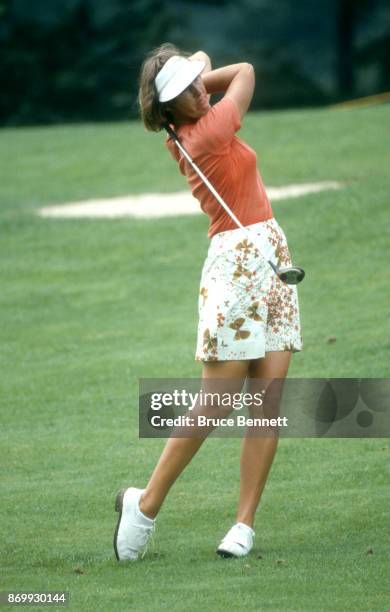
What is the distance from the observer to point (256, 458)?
512 cm

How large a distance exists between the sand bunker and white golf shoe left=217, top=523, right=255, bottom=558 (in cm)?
984

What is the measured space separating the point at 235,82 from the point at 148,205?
35.4 ft

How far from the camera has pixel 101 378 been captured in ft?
28.9

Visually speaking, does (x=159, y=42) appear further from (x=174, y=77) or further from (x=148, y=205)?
(x=174, y=77)

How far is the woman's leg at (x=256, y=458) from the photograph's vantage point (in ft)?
16.6

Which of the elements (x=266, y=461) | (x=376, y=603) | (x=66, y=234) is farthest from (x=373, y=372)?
(x=66, y=234)

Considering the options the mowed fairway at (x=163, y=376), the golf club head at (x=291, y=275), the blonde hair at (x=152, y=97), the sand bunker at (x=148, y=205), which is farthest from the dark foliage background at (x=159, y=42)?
the golf club head at (x=291, y=275)

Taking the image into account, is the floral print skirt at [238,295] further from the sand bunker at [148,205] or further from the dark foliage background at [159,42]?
the dark foliage background at [159,42]

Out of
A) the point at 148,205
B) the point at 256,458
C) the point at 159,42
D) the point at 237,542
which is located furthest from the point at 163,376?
the point at 159,42

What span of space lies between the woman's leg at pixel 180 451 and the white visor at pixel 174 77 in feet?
3.33

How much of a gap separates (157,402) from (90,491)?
1.78 metres

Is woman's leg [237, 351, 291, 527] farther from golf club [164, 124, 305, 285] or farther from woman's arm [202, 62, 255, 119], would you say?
woman's arm [202, 62, 255, 119]

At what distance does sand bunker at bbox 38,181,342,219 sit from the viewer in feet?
49.6

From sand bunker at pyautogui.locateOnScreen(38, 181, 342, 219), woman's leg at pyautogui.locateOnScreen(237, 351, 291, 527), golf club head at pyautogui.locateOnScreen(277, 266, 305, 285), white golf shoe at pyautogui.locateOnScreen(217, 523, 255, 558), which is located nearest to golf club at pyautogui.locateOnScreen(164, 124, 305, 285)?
golf club head at pyautogui.locateOnScreen(277, 266, 305, 285)
